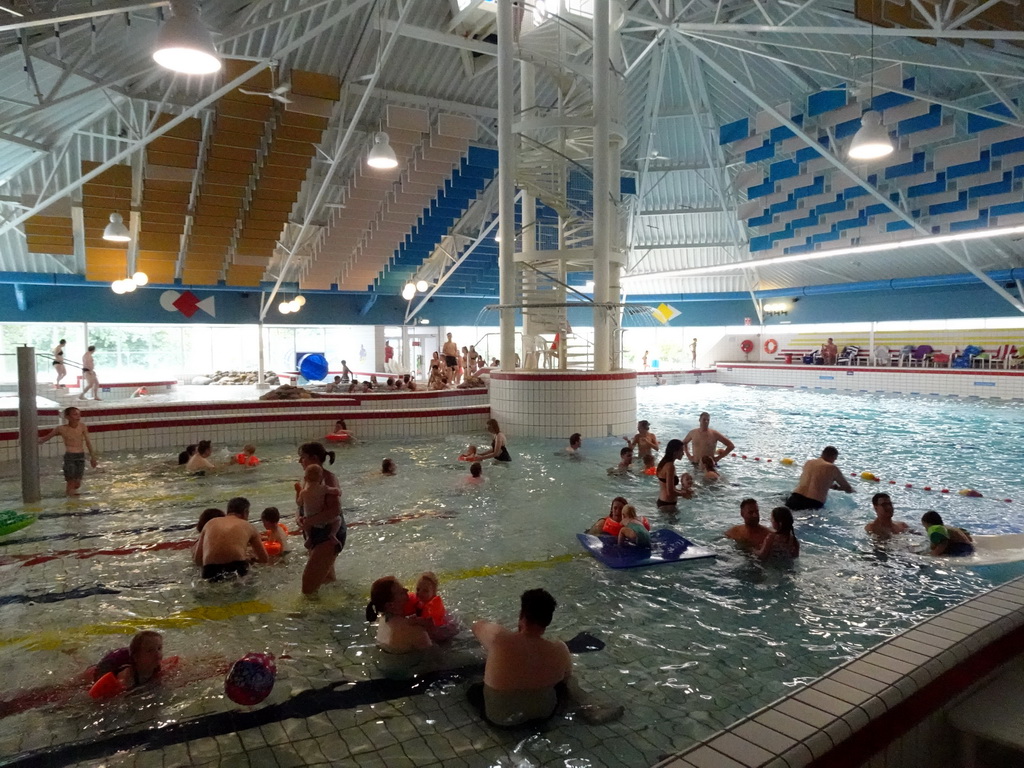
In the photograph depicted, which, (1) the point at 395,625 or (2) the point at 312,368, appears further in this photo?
(2) the point at 312,368

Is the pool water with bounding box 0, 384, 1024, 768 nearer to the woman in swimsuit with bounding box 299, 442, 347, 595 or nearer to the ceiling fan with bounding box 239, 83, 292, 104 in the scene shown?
the woman in swimsuit with bounding box 299, 442, 347, 595

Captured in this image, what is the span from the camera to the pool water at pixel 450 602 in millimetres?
3283

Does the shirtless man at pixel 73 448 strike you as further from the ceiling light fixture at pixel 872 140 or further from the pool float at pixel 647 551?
the ceiling light fixture at pixel 872 140

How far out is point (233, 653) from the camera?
4.16m

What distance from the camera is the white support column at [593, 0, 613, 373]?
39.5ft

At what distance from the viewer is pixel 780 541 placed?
5.94 meters

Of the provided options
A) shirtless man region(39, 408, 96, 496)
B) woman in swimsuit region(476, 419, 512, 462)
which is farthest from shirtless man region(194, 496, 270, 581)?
woman in swimsuit region(476, 419, 512, 462)

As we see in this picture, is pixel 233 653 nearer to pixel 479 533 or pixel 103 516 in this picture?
pixel 479 533

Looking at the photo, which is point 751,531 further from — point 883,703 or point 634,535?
point 883,703

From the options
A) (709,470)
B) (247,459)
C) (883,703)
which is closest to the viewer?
(883,703)

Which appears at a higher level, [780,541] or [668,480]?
[668,480]

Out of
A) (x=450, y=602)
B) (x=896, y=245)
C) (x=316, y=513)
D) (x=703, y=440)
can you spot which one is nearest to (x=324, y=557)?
(x=316, y=513)

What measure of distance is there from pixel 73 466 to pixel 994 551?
10.4 m

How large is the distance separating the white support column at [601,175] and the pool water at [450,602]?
317cm
